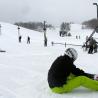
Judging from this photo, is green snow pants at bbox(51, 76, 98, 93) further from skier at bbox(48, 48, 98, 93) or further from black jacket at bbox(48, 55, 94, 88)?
black jacket at bbox(48, 55, 94, 88)

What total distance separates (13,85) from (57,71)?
224 centimetres

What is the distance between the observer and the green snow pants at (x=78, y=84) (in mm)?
8414

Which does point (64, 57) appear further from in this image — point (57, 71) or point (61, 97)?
point (61, 97)

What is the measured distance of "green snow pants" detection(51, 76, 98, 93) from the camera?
8414 millimetres

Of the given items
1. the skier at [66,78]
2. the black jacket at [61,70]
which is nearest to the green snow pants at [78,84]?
the skier at [66,78]

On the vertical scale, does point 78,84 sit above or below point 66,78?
below

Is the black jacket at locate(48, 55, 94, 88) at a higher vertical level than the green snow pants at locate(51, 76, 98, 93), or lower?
higher

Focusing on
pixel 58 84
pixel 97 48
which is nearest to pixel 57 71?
pixel 58 84

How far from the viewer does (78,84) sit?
8.52 m

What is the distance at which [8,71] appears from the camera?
13.4m

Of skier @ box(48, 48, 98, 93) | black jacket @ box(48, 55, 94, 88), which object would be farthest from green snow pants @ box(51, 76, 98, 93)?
black jacket @ box(48, 55, 94, 88)

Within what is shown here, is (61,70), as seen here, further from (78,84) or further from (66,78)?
(78,84)

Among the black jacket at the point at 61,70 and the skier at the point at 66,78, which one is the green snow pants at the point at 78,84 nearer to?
the skier at the point at 66,78

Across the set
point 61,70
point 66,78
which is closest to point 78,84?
point 66,78
